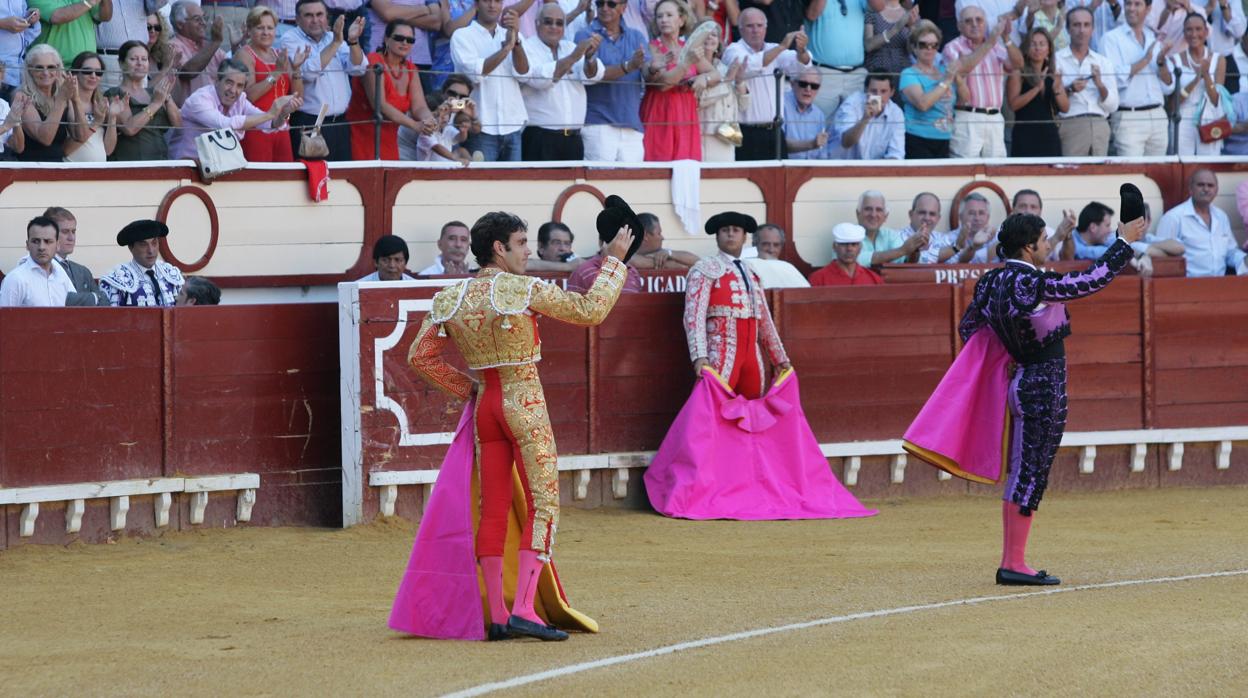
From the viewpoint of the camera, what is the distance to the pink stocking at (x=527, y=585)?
17.5ft

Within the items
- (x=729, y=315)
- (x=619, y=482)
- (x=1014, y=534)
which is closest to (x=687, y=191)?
(x=729, y=315)

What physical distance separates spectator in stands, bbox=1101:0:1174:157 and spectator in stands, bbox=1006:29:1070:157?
1.54ft

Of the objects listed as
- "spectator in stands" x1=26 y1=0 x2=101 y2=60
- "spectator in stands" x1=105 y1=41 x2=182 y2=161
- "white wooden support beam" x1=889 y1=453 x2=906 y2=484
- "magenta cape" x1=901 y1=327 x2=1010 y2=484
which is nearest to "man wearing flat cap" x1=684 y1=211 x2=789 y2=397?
"white wooden support beam" x1=889 y1=453 x2=906 y2=484

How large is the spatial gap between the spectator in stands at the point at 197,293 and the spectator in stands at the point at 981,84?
470cm

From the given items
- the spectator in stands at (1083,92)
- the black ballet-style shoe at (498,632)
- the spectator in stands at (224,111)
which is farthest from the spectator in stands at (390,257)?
the spectator in stands at (1083,92)

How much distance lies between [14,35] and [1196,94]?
7.23m

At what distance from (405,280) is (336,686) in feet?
13.2

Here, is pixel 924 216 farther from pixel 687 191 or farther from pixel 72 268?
pixel 72 268

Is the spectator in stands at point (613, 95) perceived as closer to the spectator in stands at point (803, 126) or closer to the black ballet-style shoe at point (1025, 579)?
the spectator in stands at point (803, 126)

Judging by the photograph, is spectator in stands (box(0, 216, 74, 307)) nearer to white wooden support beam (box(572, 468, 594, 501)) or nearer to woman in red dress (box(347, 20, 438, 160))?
woman in red dress (box(347, 20, 438, 160))

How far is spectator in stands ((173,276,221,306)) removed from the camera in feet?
28.2

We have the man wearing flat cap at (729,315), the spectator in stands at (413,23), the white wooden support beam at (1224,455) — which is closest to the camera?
the man wearing flat cap at (729,315)

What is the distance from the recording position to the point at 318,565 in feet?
24.2

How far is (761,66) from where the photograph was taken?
34.8 feet
